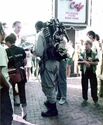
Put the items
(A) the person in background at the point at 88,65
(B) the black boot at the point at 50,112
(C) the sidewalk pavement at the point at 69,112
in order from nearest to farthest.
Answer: (C) the sidewalk pavement at the point at 69,112 → (B) the black boot at the point at 50,112 → (A) the person in background at the point at 88,65

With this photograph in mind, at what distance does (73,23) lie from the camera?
16625mm

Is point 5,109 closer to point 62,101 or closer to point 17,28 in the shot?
point 62,101

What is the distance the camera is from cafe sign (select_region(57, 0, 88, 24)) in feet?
54.3

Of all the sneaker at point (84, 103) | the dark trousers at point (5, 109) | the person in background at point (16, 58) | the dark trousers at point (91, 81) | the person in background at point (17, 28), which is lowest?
the sneaker at point (84, 103)

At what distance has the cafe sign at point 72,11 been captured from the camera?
651 inches

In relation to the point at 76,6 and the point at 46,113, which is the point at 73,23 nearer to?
the point at 76,6

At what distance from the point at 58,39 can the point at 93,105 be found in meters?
2.29

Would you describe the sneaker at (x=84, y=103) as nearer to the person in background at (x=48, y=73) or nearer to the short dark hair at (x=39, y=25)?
the person in background at (x=48, y=73)

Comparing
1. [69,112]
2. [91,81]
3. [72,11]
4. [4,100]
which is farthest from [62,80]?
[72,11]

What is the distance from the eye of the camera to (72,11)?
17.0 m

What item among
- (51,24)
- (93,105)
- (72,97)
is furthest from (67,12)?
(51,24)

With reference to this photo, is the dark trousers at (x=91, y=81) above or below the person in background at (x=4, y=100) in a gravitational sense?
below

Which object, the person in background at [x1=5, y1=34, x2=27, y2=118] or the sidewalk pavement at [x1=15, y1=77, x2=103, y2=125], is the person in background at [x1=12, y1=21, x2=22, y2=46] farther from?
the person in background at [x1=5, y1=34, x2=27, y2=118]

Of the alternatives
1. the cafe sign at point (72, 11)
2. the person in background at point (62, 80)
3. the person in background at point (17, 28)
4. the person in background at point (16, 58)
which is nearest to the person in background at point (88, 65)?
the person in background at point (62, 80)
